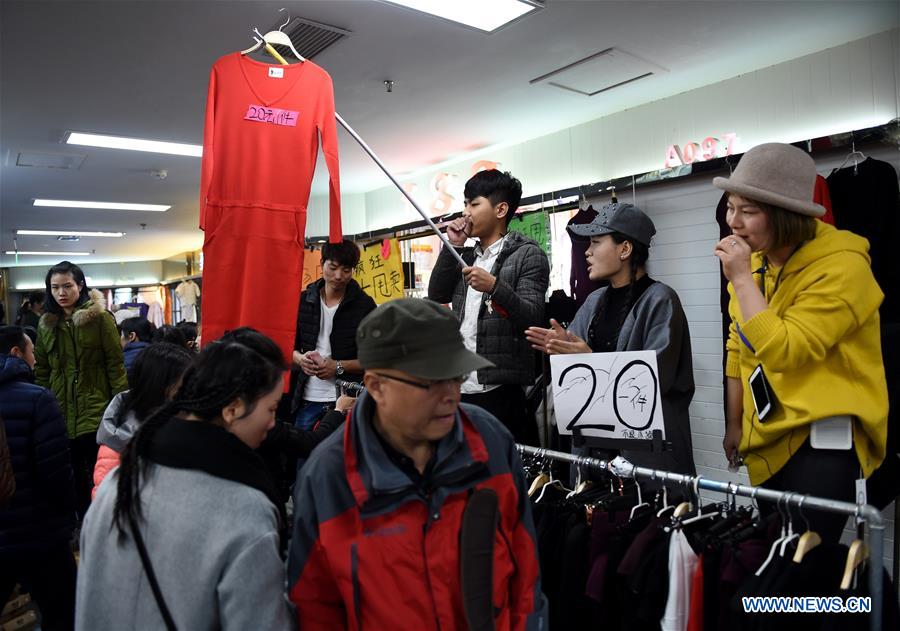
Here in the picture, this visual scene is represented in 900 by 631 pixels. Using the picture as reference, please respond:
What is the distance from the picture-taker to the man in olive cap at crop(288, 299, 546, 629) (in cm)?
131

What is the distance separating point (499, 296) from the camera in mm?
2455

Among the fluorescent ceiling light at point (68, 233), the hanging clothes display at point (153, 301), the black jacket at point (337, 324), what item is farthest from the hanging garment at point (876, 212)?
the hanging clothes display at point (153, 301)

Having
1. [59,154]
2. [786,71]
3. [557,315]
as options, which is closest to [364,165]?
[59,154]

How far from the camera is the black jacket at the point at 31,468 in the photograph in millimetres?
2541

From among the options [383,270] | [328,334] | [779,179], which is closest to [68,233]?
[383,270]

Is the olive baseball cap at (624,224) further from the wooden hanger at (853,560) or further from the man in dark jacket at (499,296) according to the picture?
the wooden hanger at (853,560)

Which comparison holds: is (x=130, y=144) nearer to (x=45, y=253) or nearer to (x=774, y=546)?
(x=774, y=546)

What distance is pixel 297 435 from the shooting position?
246 centimetres

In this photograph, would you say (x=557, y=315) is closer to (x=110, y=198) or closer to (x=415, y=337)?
(x=415, y=337)

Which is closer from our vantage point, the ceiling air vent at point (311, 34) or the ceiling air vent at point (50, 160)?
the ceiling air vent at point (311, 34)

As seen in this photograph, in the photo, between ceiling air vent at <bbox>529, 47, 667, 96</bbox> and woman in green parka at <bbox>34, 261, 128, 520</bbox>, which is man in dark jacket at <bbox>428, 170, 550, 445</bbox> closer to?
ceiling air vent at <bbox>529, 47, 667, 96</bbox>

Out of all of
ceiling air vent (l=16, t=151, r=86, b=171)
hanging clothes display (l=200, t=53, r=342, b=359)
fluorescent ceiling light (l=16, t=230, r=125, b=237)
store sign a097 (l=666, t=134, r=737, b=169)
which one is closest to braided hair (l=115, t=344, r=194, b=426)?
hanging clothes display (l=200, t=53, r=342, b=359)

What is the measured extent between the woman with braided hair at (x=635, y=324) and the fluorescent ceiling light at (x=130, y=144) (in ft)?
15.2

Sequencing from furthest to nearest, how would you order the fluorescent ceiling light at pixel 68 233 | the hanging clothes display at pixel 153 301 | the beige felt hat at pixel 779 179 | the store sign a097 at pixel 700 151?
1. the hanging clothes display at pixel 153 301
2. the fluorescent ceiling light at pixel 68 233
3. the store sign a097 at pixel 700 151
4. the beige felt hat at pixel 779 179
